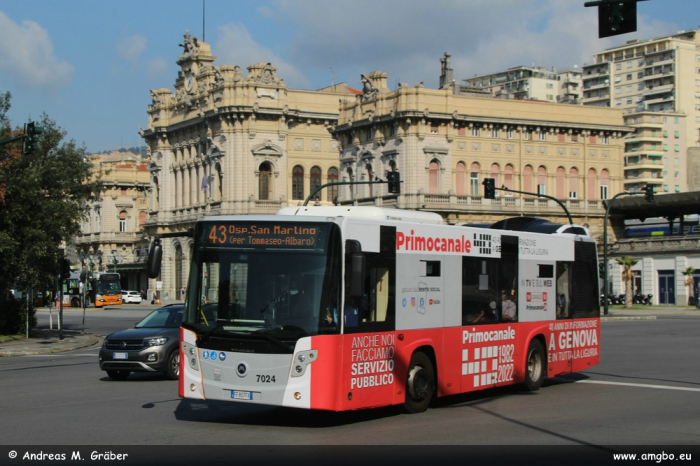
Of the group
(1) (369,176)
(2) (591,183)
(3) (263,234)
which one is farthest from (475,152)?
(3) (263,234)

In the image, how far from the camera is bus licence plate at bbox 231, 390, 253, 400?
11.9 meters

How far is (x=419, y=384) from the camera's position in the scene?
523 inches

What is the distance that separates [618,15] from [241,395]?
7554mm

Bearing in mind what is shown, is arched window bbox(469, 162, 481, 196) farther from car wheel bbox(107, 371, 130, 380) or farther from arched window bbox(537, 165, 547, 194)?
car wheel bbox(107, 371, 130, 380)

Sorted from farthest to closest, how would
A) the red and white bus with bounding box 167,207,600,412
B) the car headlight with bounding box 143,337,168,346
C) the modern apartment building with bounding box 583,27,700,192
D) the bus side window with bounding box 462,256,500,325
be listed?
the modern apartment building with bounding box 583,27,700,192, the car headlight with bounding box 143,337,168,346, the bus side window with bounding box 462,256,500,325, the red and white bus with bounding box 167,207,600,412

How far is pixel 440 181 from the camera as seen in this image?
221 feet

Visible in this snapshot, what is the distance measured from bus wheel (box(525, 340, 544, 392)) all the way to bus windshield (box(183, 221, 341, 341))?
5.55 meters

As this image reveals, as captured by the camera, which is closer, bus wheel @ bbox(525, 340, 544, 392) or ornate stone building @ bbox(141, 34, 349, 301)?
bus wheel @ bbox(525, 340, 544, 392)

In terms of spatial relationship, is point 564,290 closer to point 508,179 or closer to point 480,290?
point 480,290

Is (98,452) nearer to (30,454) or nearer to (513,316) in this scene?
(30,454)

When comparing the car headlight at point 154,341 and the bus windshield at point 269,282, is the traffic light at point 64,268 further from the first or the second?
the bus windshield at point 269,282

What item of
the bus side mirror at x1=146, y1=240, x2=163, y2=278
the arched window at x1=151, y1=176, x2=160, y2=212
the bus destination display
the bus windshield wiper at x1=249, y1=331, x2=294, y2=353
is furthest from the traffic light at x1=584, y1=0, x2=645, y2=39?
the arched window at x1=151, y1=176, x2=160, y2=212

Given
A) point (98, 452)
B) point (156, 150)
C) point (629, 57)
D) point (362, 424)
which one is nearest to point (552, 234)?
point (362, 424)

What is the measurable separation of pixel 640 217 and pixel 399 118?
24145 mm
